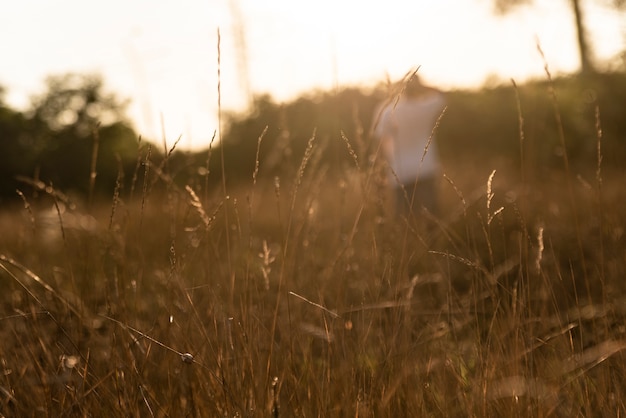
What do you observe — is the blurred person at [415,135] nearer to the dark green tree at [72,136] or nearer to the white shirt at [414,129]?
the white shirt at [414,129]

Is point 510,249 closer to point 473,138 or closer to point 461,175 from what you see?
point 461,175

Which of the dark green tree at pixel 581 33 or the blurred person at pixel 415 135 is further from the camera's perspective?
the dark green tree at pixel 581 33

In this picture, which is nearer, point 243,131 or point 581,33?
point 581,33

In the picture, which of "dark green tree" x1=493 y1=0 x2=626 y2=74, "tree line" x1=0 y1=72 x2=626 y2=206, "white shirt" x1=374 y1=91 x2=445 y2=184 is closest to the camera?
"white shirt" x1=374 y1=91 x2=445 y2=184

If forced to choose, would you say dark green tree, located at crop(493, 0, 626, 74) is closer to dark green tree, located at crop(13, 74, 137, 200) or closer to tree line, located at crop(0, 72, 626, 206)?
tree line, located at crop(0, 72, 626, 206)

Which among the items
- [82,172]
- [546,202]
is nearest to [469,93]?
[82,172]

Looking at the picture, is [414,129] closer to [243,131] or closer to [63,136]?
[63,136]

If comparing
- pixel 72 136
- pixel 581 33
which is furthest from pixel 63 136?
pixel 581 33

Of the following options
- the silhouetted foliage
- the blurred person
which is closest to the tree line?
the silhouetted foliage

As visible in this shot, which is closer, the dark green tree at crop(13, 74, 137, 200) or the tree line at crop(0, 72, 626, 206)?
the tree line at crop(0, 72, 626, 206)

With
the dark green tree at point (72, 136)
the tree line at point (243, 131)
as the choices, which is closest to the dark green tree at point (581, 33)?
the tree line at point (243, 131)

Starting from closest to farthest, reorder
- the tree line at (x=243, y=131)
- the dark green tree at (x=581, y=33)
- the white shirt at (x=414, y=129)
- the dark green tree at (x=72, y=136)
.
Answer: the white shirt at (x=414, y=129) < the dark green tree at (x=581, y=33) < the tree line at (x=243, y=131) < the dark green tree at (x=72, y=136)

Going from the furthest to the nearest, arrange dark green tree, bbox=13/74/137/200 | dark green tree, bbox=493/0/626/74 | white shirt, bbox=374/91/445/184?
dark green tree, bbox=13/74/137/200, dark green tree, bbox=493/0/626/74, white shirt, bbox=374/91/445/184

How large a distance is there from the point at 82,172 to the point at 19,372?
11889mm
